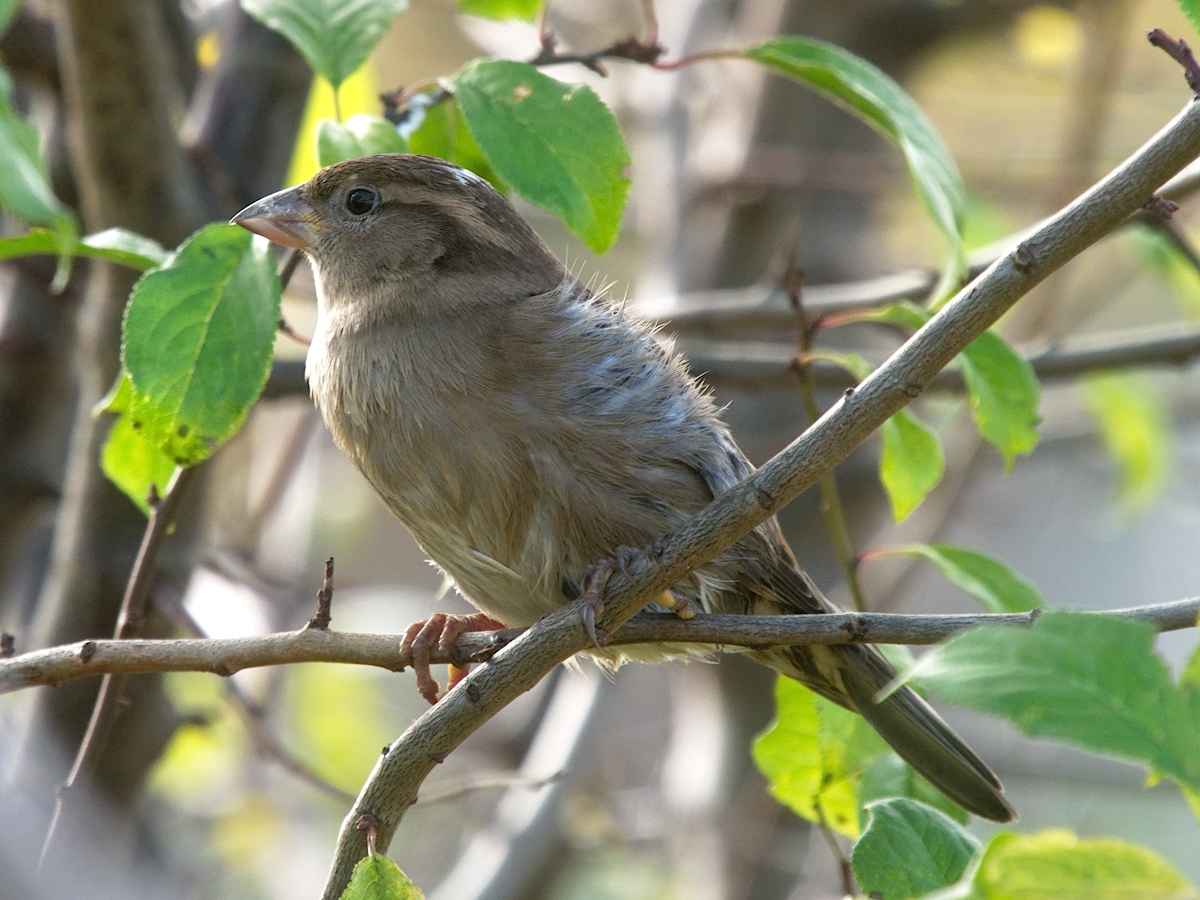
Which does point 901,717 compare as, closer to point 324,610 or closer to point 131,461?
point 324,610

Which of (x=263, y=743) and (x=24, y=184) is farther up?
(x=24, y=184)

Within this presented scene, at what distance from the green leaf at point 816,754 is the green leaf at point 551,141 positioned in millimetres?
949

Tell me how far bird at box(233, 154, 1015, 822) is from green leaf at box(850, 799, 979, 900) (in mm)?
680

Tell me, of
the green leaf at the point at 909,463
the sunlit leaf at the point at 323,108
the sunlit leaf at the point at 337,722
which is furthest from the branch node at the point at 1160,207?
the sunlit leaf at the point at 337,722

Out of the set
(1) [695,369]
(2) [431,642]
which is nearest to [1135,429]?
(1) [695,369]

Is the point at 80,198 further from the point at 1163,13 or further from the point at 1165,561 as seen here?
the point at 1165,561

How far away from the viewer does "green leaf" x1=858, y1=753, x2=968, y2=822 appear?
→ 101 inches

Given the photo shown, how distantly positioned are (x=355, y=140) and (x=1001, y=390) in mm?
1249

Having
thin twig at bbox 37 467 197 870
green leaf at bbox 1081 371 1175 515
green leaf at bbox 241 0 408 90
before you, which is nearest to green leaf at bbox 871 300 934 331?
green leaf at bbox 241 0 408 90

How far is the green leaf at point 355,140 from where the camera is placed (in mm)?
2330

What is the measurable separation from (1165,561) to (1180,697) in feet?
30.8

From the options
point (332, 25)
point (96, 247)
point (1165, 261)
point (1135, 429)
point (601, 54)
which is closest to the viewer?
point (96, 247)

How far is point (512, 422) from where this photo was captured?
267cm

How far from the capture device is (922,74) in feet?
19.3
